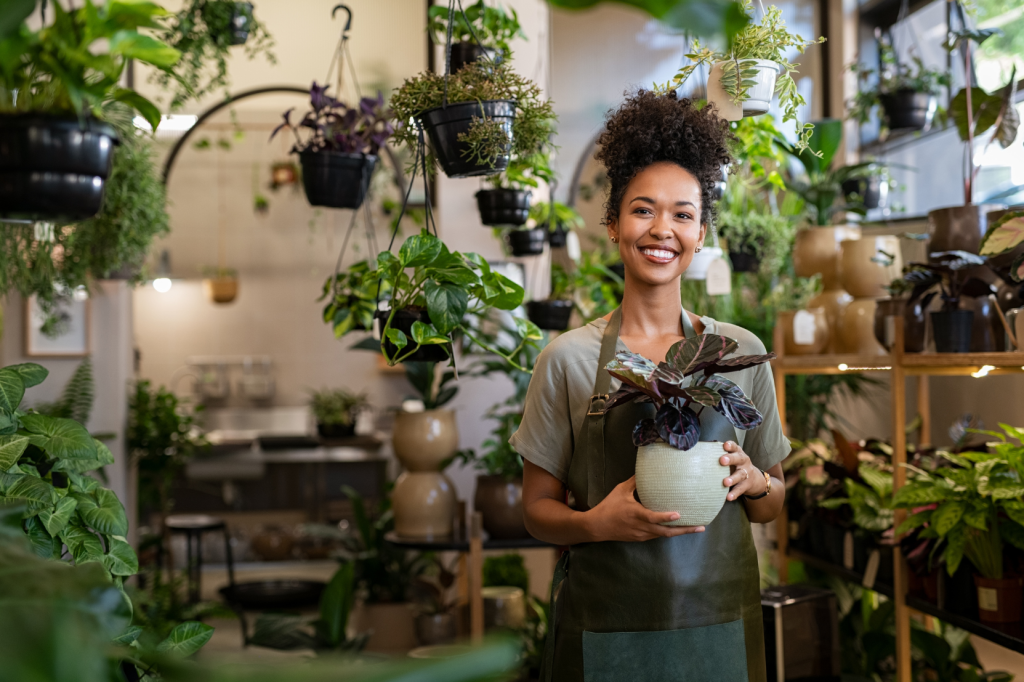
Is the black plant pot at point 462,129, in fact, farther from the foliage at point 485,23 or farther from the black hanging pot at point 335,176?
the black hanging pot at point 335,176

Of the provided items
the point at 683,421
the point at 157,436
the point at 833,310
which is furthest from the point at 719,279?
the point at 157,436

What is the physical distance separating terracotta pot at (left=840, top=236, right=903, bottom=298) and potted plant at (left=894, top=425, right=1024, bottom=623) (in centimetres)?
70

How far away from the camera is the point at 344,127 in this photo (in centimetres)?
245

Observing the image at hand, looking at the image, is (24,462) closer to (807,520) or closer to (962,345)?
(962,345)

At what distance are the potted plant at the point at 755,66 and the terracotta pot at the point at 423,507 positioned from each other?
1790 mm

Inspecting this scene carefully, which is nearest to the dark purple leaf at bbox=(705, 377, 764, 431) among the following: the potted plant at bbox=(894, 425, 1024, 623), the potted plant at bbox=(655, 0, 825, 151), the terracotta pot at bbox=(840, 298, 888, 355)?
the potted plant at bbox=(655, 0, 825, 151)

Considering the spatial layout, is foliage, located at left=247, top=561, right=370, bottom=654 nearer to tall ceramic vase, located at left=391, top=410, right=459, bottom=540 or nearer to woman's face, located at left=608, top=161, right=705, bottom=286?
tall ceramic vase, located at left=391, top=410, right=459, bottom=540

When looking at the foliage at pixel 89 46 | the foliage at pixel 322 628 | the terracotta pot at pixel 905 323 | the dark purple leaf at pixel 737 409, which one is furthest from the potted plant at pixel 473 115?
the foliage at pixel 322 628

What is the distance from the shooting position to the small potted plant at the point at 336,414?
18.9 ft

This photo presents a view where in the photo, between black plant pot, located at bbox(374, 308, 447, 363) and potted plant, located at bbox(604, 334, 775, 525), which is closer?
potted plant, located at bbox(604, 334, 775, 525)

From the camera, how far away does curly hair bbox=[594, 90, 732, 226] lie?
1.43 meters

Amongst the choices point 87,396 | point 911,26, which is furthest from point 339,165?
point 911,26

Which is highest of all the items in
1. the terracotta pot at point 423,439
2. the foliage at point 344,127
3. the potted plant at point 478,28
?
the potted plant at point 478,28

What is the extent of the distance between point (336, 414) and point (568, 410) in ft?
15.3
